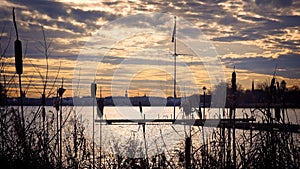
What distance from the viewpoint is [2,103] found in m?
7.34

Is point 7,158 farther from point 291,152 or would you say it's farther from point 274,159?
point 291,152

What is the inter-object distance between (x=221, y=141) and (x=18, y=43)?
480cm

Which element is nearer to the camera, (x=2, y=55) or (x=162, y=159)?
(x=2, y=55)

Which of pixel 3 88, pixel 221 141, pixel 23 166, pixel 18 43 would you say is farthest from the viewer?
pixel 221 141

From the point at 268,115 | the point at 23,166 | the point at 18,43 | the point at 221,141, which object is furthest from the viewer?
the point at 221,141

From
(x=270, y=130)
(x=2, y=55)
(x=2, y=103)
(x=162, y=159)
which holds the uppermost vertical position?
(x=2, y=55)

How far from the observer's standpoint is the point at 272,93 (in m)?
7.45

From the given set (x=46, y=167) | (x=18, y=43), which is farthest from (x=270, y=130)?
(x=18, y=43)

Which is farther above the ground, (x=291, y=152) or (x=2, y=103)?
(x=2, y=103)

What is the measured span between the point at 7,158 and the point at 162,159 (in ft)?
10.4

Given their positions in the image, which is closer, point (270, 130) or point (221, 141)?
point (270, 130)

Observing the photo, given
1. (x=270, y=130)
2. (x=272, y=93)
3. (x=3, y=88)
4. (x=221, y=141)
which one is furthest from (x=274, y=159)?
(x=3, y=88)

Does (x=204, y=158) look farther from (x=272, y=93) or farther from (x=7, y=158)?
(x=7, y=158)

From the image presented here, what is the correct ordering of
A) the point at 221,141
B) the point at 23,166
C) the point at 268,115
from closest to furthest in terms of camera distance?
the point at 23,166, the point at 268,115, the point at 221,141
